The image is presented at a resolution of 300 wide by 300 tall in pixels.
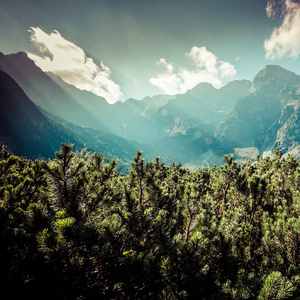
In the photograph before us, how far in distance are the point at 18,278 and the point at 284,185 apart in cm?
1867

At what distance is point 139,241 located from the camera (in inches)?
233

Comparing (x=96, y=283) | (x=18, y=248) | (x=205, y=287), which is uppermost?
(x=205, y=287)

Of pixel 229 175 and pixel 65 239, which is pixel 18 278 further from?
pixel 229 175

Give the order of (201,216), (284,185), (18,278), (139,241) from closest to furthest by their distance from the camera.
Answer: (18,278)
(139,241)
(201,216)
(284,185)

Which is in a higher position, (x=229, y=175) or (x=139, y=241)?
(x=229, y=175)

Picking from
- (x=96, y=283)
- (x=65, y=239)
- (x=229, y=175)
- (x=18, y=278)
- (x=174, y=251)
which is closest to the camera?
(x=18, y=278)

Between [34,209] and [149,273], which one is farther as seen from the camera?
[149,273]

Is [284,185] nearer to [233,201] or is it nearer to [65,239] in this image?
[233,201]

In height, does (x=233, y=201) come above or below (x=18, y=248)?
above

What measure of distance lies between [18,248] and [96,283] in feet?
7.44

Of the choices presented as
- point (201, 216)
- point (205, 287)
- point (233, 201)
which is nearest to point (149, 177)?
point (201, 216)

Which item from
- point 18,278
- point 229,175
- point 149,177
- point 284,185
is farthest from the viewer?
point 229,175

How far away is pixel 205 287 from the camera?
4449 millimetres

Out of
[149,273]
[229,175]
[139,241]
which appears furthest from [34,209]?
[229,175]
